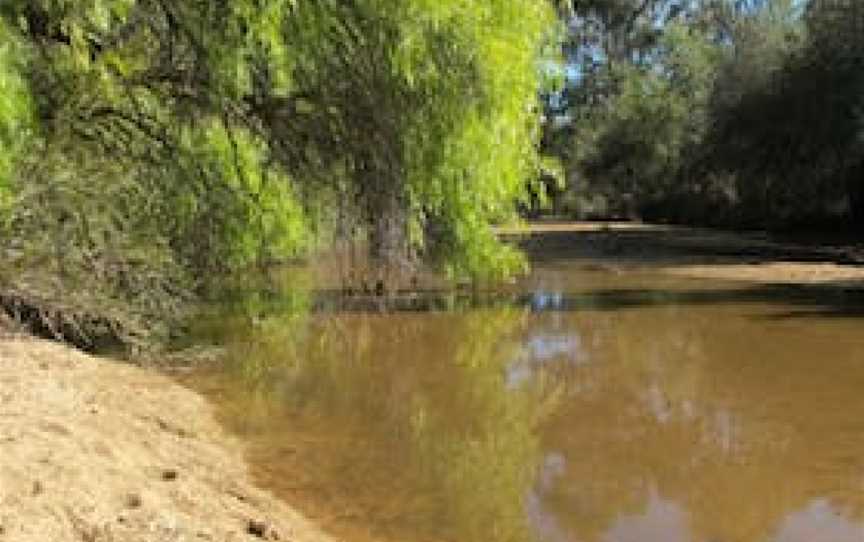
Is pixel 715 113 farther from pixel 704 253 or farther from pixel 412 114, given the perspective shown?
pixel 412 114

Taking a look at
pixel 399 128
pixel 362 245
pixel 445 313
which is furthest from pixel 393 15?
pixel 445 313

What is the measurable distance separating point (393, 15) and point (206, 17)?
5.18ft

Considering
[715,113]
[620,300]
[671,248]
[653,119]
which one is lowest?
[620,300]

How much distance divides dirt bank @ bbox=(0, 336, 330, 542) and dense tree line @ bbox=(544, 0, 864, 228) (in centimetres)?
581

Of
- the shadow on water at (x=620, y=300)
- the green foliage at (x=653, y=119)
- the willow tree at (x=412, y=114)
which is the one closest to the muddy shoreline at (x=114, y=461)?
the willow tree at (x=412, y=114)

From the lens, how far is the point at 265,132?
40.6ft

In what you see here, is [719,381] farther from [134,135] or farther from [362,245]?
[134,135]

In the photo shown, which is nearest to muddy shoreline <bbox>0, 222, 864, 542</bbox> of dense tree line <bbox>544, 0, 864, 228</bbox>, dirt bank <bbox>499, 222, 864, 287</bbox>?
dense tree line <bbox>544, 0, 864, 228</bbox>

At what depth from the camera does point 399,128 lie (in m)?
11.5

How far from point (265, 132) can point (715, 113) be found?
133 feet

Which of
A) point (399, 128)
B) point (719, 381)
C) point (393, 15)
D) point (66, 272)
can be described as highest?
point (393, 15)

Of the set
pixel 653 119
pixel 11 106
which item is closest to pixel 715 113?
pixel 653 119

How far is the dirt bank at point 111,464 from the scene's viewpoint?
775cm

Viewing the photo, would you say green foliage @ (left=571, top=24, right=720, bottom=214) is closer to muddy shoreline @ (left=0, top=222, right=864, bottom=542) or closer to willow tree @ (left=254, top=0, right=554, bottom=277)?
muddy shoreline @ (left=0, top=222, right=864, bottom=542)
